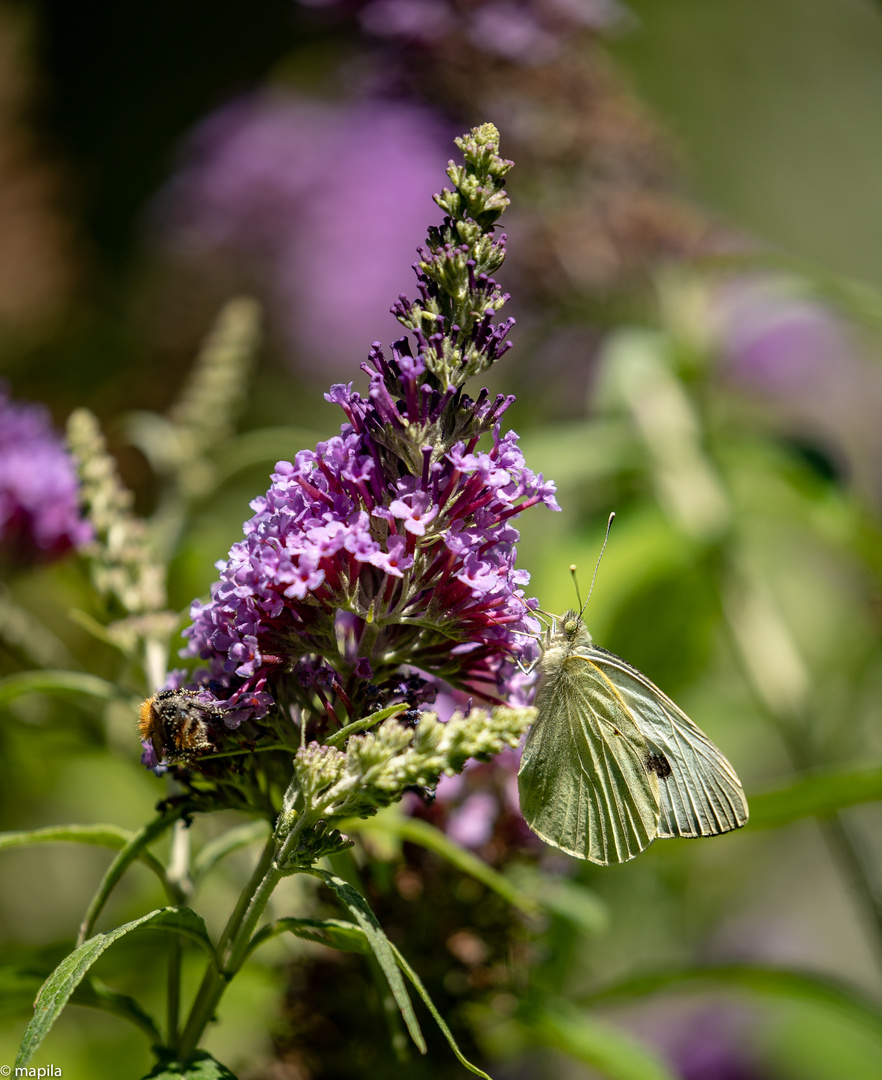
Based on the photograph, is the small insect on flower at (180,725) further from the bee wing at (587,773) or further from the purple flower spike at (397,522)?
the bee wing at (587,773)

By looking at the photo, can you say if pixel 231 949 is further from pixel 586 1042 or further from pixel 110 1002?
pixel 586 1042

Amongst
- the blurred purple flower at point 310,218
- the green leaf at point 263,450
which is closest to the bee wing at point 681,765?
the green leaf at point 263,450

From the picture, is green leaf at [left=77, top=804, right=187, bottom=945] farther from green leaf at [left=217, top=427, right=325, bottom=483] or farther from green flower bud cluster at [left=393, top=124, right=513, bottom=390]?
green leaf at [left=217, top=427, right=325, bottom=483]

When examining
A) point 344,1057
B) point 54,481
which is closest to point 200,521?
point 54,481

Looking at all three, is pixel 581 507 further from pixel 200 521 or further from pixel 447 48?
pixel 447 48

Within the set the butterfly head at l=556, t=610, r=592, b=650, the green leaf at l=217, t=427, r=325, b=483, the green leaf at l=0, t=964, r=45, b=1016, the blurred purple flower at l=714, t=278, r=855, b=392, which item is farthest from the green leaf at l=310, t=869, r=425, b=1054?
the blurred purple flower at l=714, t=278, r=855, b=392
